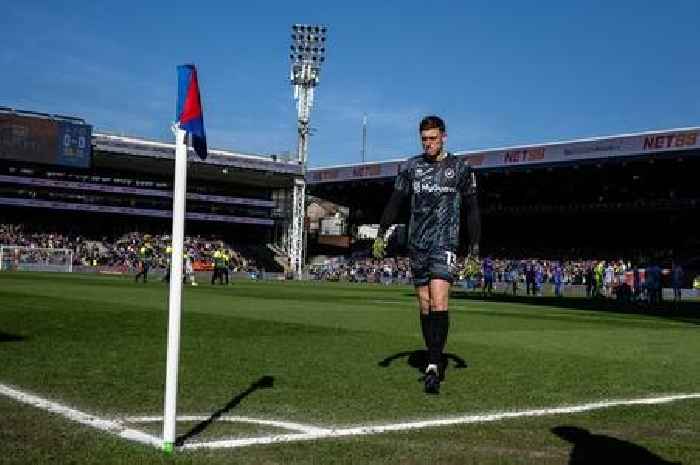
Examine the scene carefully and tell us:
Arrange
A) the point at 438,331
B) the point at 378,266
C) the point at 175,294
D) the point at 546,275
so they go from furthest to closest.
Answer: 1. the point at 378,266
2. the point at 546,275
3. the point at 438,331
4. the point at 175,294

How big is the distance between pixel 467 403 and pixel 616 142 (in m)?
54.9

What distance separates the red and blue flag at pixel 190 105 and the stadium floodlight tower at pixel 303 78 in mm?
67643

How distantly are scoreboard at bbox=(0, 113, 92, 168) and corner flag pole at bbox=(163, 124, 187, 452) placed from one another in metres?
70.3

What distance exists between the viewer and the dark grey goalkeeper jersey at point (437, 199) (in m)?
7.21

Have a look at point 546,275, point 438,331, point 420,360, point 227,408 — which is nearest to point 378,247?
point 438,331

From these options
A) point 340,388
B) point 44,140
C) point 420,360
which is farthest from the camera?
point 44,140

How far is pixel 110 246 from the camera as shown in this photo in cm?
7569

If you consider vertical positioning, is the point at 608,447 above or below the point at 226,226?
below

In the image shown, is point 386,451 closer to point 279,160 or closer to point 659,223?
point 659,223

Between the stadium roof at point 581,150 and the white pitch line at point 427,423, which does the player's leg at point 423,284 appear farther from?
the stadium roof at point 581,150

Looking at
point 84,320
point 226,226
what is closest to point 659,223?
point 226,226

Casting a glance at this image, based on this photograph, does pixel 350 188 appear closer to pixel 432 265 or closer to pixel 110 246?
pixel 110 246

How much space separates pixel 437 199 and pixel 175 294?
11.0ft

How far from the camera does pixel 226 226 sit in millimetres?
92375
